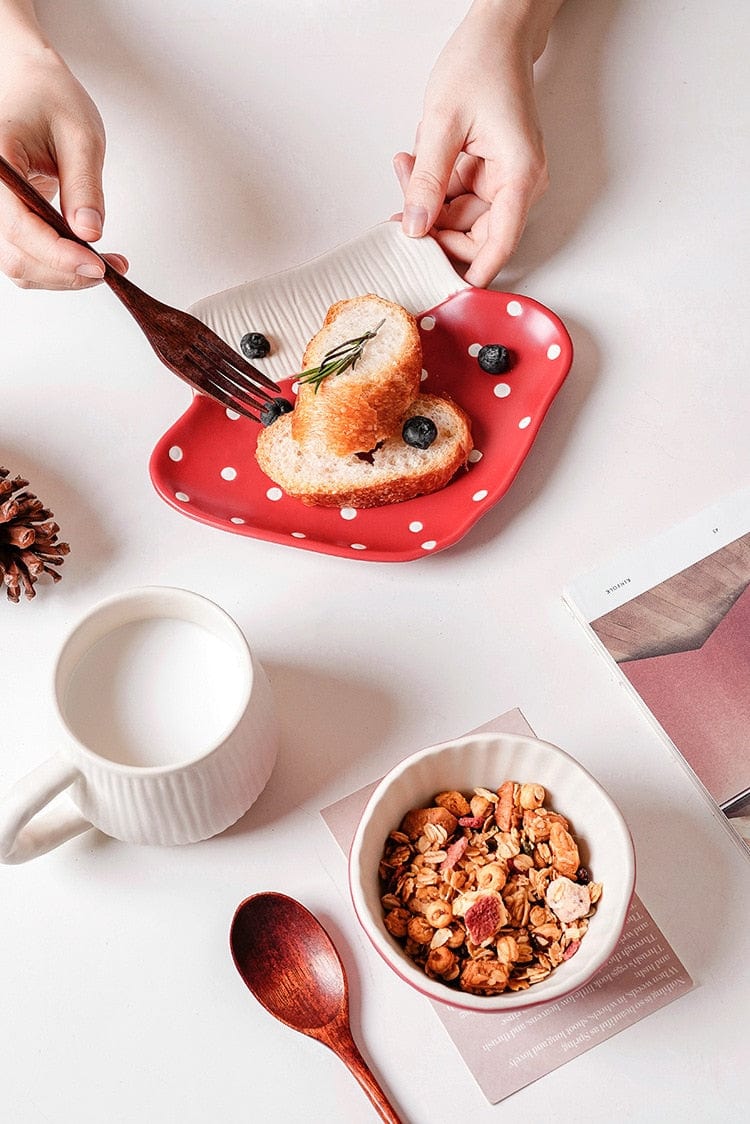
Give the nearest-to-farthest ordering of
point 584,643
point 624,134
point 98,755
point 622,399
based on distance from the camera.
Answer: point 98,755, point 584,643, point 622,399, point 624,134

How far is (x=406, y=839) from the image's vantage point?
2.71ft

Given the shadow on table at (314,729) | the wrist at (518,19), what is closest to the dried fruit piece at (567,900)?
the shadow on table at (314,729)

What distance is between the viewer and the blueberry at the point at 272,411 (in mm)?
1039

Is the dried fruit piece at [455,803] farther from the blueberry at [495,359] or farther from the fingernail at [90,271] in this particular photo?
the fingernail at [90,271]

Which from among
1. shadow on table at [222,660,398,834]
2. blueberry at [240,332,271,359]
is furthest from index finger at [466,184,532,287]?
shadow on table at [222,660,398,834]

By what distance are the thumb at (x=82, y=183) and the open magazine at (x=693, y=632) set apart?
579 mm

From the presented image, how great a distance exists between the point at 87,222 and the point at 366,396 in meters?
0.32

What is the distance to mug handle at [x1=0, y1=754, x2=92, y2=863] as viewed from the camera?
2.51ft

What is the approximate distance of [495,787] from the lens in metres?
0.85

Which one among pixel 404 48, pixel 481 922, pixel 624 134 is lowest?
pixel 481 922

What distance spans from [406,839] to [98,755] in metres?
0.25

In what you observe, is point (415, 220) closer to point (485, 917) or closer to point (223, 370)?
point (223, 370)

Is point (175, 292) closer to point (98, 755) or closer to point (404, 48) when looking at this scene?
point (404, 48)

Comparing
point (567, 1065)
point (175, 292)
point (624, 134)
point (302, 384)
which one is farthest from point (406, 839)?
point (624, 134)
